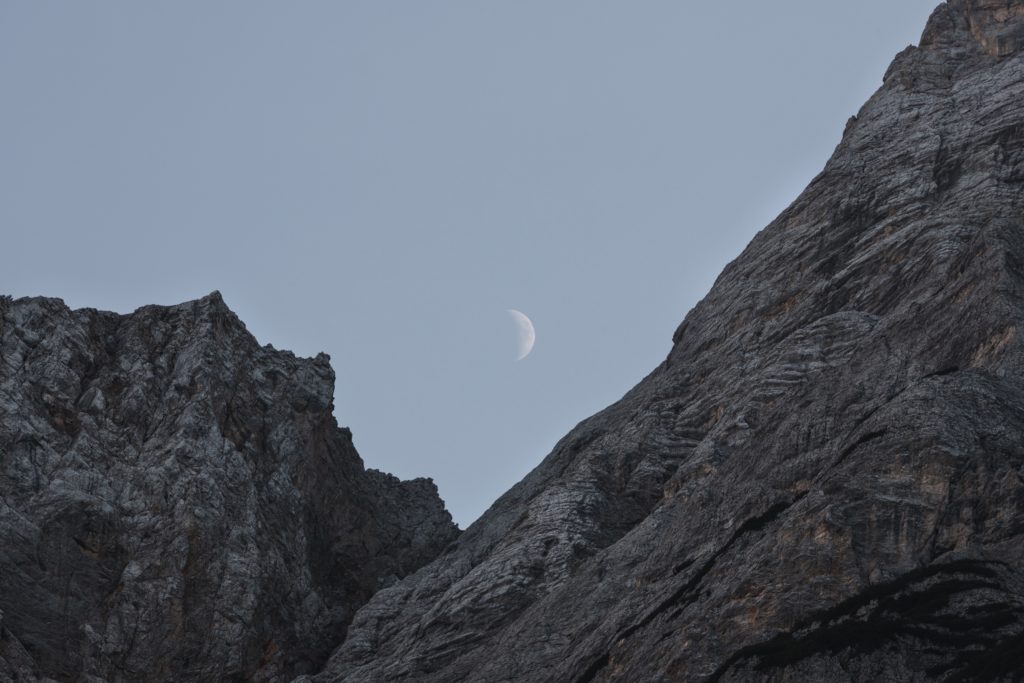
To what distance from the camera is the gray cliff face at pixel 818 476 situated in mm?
33719

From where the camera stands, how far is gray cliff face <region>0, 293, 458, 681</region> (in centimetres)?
5653

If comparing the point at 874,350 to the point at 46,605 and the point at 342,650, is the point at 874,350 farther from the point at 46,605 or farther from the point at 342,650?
the point at 46,605

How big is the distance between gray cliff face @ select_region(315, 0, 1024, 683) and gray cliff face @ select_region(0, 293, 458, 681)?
19.3 feet

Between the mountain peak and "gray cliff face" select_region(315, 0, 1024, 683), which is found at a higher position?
the mountain peak

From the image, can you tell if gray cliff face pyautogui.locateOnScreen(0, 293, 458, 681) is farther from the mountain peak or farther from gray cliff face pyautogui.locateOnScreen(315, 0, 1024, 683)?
the mountain peak

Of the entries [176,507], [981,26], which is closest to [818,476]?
[176,507]

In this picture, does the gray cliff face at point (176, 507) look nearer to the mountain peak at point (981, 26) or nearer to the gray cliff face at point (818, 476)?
the gray cliff face at point (818, 476)

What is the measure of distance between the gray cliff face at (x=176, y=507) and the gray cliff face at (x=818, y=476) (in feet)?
19.3

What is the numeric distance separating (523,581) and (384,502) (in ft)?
92.3

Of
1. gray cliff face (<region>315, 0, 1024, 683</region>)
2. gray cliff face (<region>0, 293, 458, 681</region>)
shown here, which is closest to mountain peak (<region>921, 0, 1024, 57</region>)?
gray cliff face (<region>315, 0, 1024, 683</region>)

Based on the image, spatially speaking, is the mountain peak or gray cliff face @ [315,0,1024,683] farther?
the mountain peak

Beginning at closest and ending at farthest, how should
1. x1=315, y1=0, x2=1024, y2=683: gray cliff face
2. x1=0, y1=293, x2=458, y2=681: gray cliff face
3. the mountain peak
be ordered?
1. x1=315, y1=0, x2=1024, y2=683: gray cliff face
2. x1=0, y1=293, x2=458, y2=681: gray cliff face
3. the mountain peak

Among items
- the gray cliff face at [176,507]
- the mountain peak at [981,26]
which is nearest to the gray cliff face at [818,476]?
the mountain peak at [981,26]

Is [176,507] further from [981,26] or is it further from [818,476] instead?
[981,26]
